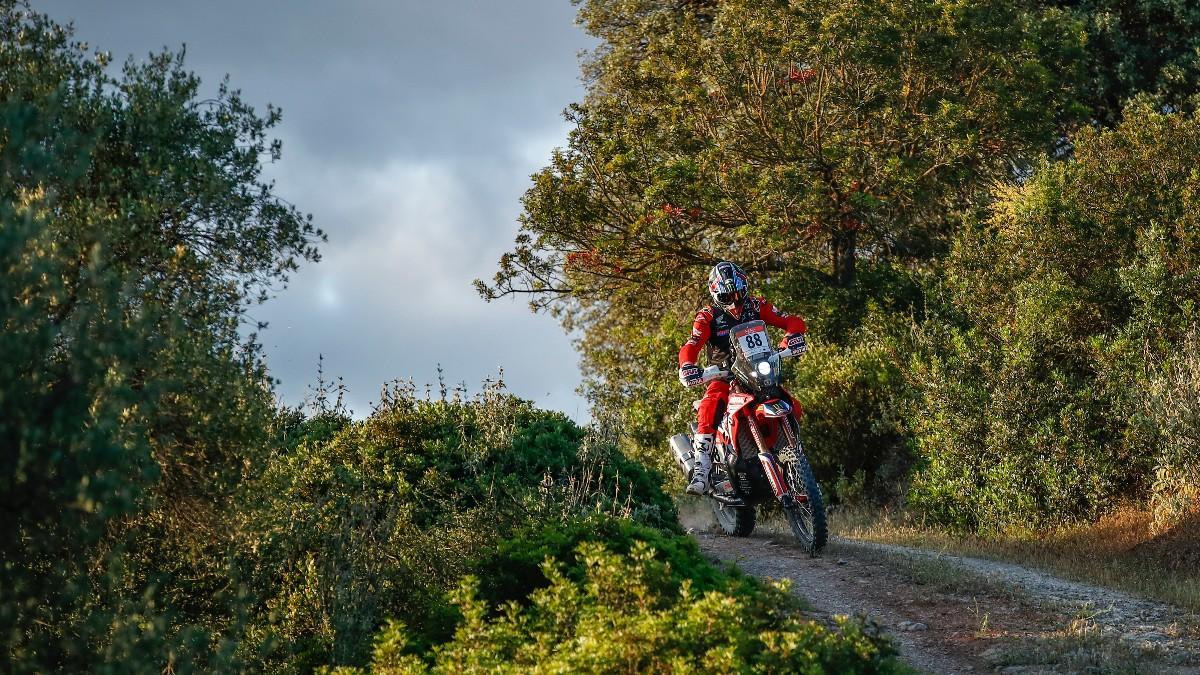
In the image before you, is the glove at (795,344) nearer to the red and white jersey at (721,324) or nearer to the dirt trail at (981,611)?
the red and white jersey at (721,324)

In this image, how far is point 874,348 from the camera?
18562mm

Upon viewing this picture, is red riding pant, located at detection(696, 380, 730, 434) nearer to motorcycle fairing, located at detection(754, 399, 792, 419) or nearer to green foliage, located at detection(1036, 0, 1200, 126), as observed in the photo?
motorcycle fairing, located at detection(754, 399, 792, 419)

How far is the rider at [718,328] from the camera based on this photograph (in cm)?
1259

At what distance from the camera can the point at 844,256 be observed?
21859 millimetres

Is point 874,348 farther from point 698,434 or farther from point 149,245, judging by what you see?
point 149,245

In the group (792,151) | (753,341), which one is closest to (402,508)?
(753,341)

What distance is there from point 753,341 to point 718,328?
0.80 m

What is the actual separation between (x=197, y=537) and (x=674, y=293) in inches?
586

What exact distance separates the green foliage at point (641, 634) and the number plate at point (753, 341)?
182 inches

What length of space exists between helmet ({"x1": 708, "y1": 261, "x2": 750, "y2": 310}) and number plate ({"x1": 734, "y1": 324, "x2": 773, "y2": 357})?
22.3 inches

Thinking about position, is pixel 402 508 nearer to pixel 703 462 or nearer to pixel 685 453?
pixel 703 462

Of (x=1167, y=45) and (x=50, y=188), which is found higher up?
(x=1167, y=45)

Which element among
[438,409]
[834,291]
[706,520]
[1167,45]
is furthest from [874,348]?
[1167,45]

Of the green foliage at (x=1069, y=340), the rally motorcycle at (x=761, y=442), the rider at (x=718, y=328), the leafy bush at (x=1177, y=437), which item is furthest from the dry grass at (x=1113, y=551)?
the rider at (x=718, y=328)
